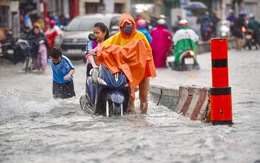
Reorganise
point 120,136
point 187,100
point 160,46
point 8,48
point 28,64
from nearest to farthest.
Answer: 1. point 120,136
2. point 187,100
3. point 28,64
4. point 160,46
5. point 8,48

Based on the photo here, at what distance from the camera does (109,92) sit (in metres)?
9.73

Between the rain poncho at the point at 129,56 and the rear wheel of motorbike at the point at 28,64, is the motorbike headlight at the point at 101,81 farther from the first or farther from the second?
the rear wheel of motorbike at the point at 28,64

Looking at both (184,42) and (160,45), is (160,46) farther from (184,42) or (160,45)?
(184,42)

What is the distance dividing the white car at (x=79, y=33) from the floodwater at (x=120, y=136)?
13.5m

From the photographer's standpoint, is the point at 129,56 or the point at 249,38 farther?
the point at 249,38

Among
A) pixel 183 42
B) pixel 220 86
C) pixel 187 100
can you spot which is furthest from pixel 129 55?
pixel 183 42

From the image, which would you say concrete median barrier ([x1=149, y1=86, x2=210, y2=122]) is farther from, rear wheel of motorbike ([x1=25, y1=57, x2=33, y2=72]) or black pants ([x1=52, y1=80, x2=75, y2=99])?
rear wheel of motorbike ([x1=25, y1=57, x2=33, y2=72])

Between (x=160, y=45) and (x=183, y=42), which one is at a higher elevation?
(x=183, y=42)

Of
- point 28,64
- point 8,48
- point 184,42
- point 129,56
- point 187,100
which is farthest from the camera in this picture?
point 8,48

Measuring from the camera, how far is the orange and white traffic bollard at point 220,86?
8445mm

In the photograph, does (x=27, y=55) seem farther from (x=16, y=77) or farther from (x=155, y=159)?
(x=155, y=159)

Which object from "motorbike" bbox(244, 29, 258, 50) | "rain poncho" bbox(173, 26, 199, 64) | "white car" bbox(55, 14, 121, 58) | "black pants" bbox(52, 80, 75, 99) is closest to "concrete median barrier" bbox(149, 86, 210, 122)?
"black pants" bbox(52, 80, 75, 99)

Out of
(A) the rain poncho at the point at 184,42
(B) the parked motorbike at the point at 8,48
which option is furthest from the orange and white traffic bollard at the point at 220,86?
(B) the parked motorbike at the point at 8,48

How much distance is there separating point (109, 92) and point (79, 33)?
1667 centimetres
